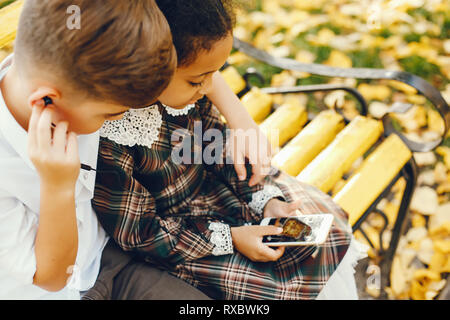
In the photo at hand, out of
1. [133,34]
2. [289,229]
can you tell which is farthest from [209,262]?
[133,34]

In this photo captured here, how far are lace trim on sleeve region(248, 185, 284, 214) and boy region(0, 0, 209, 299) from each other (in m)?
0.59

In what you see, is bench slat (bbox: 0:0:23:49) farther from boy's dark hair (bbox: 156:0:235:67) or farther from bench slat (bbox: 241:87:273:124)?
bench slat (bbox: 241:87:273:124)

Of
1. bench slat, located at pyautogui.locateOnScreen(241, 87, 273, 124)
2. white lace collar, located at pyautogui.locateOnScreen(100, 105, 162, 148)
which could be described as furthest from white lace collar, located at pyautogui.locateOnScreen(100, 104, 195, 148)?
bench slat, located at pyautogui.locateOnScreen(241, 87, 273, 124)

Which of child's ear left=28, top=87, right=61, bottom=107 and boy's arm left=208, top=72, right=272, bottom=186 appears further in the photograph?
boy's arm left=208, top=72, right=272, bottom=186

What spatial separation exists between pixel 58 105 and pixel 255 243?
0.71 m

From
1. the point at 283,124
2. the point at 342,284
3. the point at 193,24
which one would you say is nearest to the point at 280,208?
the point at 342,284

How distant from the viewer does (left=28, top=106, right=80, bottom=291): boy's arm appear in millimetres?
936

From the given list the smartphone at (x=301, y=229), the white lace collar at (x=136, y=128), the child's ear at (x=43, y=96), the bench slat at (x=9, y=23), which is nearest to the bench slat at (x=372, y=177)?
the smartphone at (x=301, y=229)

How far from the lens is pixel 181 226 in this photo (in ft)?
4.64

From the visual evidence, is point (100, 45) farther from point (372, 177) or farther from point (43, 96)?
point (372, 177)

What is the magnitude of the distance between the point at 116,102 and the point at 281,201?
767 mm

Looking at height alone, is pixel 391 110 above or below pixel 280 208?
above

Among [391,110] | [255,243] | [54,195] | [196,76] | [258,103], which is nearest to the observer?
[54,195]
